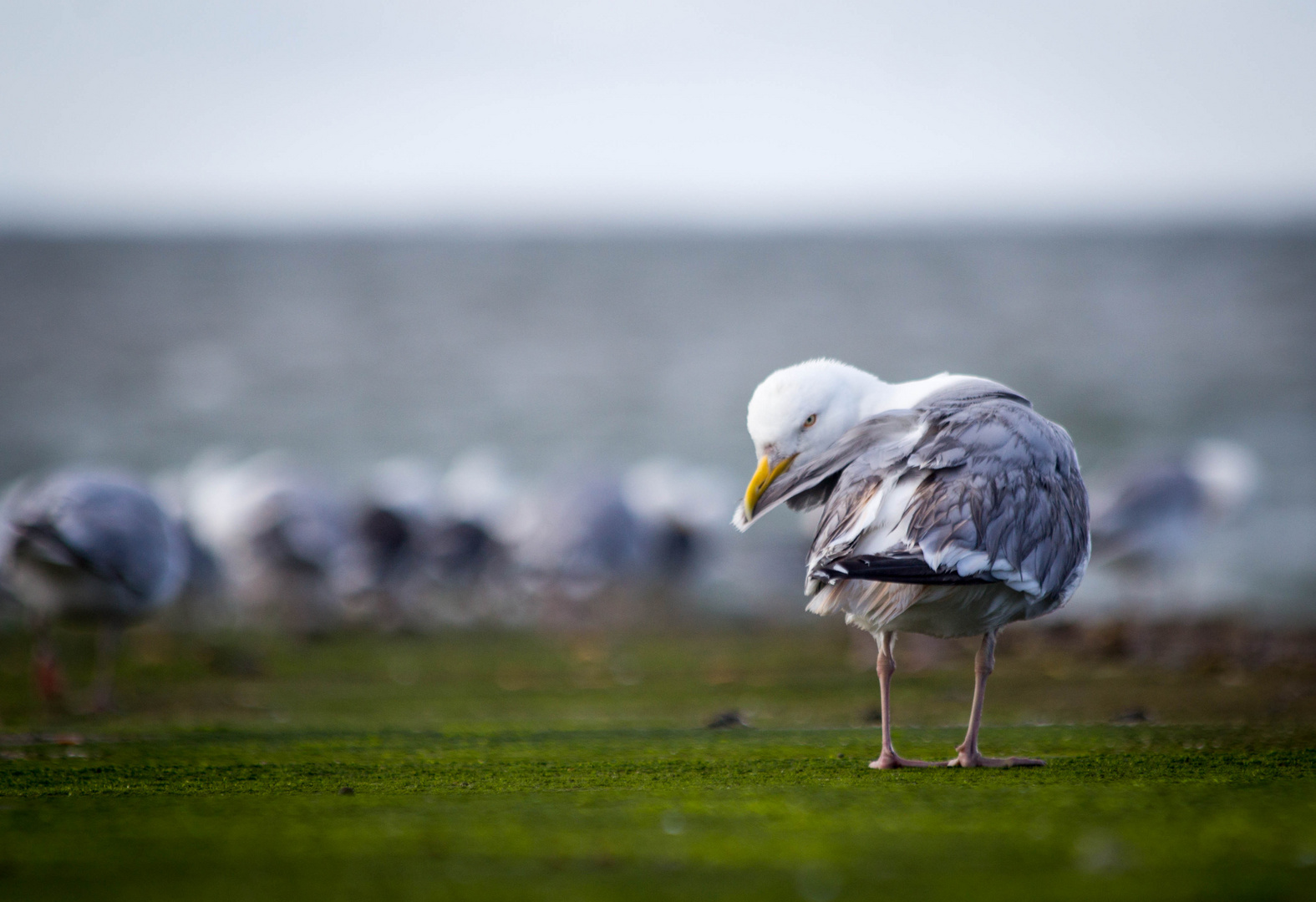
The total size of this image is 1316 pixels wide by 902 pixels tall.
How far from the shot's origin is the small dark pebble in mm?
5191

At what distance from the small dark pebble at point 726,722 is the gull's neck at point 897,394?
5.01 feet

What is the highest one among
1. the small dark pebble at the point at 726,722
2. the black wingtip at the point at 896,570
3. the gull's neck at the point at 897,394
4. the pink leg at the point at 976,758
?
the gull's neck at the point at 897,394

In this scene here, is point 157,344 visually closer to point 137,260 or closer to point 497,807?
point 137,260

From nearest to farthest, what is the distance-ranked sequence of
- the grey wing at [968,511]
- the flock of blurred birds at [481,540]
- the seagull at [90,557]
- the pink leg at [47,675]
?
the grey wing at [968,511], the seagull at [90,557], the pink leg at [47,675], the flock of blurred birds at [481,540]

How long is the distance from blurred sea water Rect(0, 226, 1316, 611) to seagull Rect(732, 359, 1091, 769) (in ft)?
26.4

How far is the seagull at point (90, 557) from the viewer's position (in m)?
6.45

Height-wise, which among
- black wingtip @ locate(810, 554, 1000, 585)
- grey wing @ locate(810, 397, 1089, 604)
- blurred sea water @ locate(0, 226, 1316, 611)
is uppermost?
blurred sea water @ locate(0, 226, 1316, 611)

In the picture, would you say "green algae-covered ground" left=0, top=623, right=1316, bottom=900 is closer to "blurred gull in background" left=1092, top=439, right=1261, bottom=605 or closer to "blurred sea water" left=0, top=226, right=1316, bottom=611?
"blurred gull in background" left=1092, top=439, right=1261, bottom=605

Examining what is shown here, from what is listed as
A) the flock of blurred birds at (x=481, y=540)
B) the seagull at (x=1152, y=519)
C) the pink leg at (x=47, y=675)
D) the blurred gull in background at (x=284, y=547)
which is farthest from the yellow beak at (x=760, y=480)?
the blurred gull in background at (x=284, y=547)

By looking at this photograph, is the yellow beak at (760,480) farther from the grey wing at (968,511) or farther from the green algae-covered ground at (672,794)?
the green algae-covered ground at (672,794)

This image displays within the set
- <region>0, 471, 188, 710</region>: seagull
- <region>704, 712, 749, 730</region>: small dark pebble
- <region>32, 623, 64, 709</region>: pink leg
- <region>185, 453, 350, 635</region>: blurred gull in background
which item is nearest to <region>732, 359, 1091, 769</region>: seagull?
<region>704, 712, 749, 730</region>: small dark pebble

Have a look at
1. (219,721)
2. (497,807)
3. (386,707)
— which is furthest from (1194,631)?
(497,807)

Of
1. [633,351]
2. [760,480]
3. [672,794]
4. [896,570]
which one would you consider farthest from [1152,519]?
[633,351]

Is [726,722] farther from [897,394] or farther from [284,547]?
[284,547]
